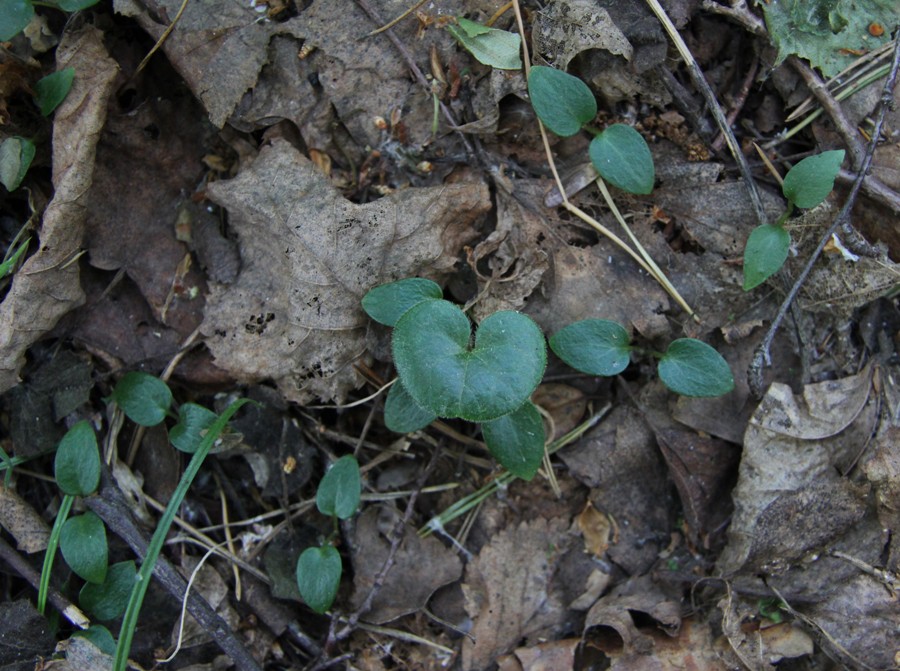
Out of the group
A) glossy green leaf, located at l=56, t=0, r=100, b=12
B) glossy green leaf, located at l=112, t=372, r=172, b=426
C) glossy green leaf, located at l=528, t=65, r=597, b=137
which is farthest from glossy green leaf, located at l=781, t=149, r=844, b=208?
glossy green leaf, located at l=56, t=0, r=100, b=12

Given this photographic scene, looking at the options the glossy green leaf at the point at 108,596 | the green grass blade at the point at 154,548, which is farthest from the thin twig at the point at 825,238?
the glossy green leaf at the point at 108,596

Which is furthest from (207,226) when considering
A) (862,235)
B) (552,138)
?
(862,235)

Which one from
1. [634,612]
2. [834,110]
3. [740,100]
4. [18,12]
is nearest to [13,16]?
[18,12]

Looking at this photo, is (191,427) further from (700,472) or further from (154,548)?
(700,472)

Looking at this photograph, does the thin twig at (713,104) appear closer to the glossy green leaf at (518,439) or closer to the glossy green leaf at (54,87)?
the glossy green leaf at (518,439)

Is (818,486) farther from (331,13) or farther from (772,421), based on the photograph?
(331,13)
